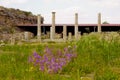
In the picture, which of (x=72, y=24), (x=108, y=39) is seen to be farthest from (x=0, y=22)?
(x=108, y=39)

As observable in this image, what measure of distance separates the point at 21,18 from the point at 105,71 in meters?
47.1

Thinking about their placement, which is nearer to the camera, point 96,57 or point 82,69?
point 82,69

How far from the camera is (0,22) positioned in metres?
46.4

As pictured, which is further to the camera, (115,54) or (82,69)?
(115,54)

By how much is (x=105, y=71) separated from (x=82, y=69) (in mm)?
1013

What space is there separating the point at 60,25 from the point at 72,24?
173 cm

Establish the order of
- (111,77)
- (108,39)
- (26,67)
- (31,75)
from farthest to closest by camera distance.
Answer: (108,39)
(26,67)
(31,75)
(111,77)

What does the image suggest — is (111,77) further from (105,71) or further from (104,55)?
(104,55)

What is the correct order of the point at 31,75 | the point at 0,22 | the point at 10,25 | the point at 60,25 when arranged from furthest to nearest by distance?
the point at 60,25 < the point at 10,25 < the point at 0,22 < the point at 31,75

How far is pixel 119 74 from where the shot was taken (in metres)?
6.55

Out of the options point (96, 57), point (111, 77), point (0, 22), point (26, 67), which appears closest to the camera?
point (111, 77)

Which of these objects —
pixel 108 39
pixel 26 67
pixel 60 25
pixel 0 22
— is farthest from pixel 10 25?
pixel 26 67

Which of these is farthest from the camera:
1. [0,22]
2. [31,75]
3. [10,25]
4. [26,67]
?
[10,25]

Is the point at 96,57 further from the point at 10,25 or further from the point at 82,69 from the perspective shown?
the point at 10,25
